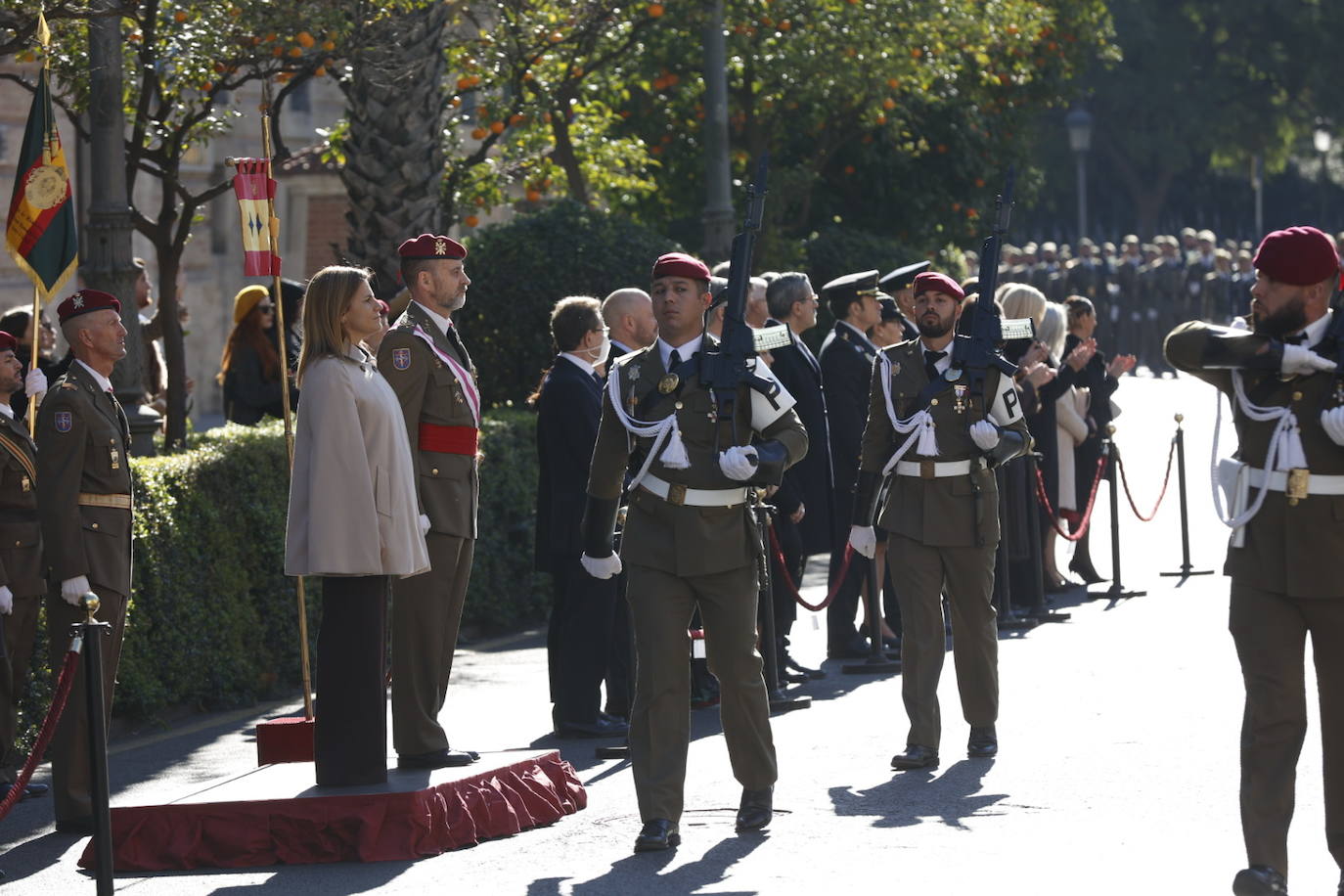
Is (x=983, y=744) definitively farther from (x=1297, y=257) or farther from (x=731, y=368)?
(x=1297, y=257)

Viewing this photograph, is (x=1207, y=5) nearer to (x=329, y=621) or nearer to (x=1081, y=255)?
(x=1081, y=255)

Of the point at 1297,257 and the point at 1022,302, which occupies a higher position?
the point at 1022,302

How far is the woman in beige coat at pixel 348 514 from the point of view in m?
7.99

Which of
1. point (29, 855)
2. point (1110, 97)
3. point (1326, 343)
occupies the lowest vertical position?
point (29, 855)

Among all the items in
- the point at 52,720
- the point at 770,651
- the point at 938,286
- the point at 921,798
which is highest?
the point at 938,286

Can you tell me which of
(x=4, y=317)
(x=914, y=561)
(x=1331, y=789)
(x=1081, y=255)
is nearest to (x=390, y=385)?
(x=914, y=561)

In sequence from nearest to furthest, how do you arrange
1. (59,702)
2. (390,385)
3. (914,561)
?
(59,702)
(390,385)
(914,561)

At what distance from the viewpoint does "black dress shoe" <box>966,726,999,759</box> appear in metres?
9.38

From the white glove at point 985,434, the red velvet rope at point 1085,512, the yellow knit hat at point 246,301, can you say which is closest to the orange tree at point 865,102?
the red velvet rope at point 1085,512

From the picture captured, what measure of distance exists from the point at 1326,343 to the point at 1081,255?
108 ft

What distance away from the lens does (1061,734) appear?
32.1 feet

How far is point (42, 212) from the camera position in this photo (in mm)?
9586

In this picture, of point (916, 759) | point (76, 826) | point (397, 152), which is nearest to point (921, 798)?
point (916, 759)

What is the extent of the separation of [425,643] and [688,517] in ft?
4.87
